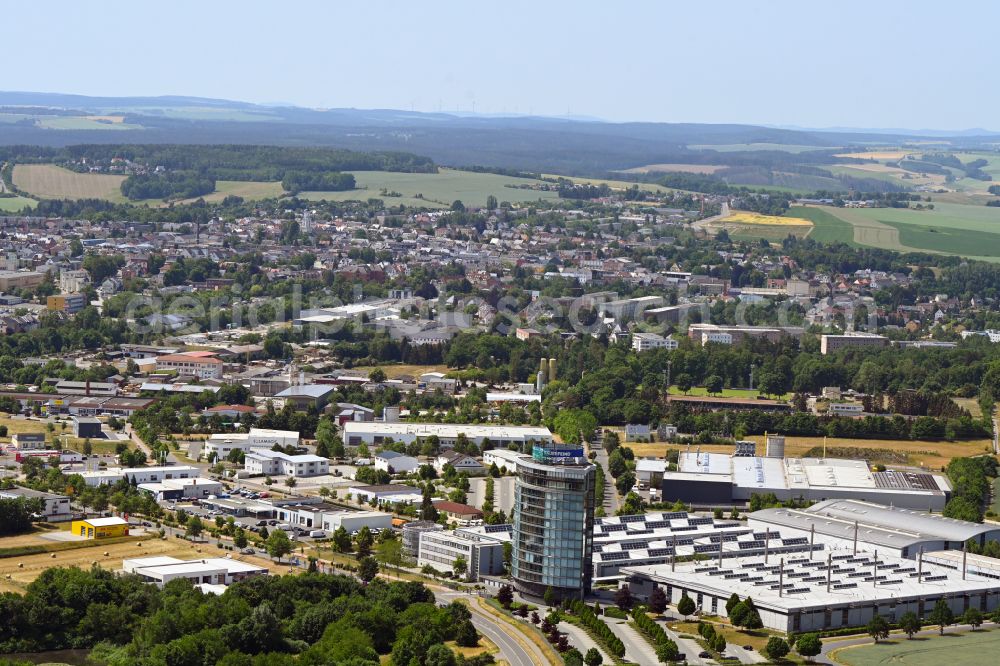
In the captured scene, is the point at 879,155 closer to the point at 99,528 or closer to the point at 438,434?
the point at 438,434

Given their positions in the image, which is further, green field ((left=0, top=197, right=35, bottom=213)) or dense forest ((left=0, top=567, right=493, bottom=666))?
green field ((left=0, top=197, right=35, bottom=213))

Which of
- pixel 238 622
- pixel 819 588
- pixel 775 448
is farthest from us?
pixel 775 448

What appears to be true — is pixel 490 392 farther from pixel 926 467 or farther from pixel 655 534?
pixel 655 534

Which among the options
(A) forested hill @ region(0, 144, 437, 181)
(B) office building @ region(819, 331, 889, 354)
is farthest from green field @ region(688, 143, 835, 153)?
(B) office building @ region(819, 331, 889, 354)

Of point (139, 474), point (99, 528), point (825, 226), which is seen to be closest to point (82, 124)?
point (825, 226)

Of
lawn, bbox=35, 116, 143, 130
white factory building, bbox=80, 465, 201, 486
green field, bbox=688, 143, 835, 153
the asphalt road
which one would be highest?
the asphalt road

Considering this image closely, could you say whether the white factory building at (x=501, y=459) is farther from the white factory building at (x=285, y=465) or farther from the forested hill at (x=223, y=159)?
the forested hill at (x=223, y=159)

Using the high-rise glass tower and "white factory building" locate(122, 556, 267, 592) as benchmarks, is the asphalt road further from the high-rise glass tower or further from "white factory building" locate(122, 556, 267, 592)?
"white factory building" locate(122, 556, 267, 592)
